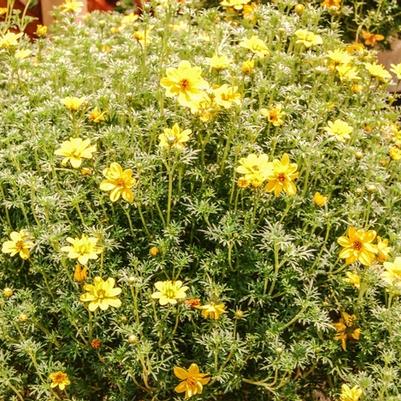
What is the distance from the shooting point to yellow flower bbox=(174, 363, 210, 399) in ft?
5.90

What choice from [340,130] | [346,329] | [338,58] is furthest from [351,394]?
[338,58]

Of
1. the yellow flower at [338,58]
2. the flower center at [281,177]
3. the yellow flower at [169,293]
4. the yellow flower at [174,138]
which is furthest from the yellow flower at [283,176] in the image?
the yellow flower at [338,58]

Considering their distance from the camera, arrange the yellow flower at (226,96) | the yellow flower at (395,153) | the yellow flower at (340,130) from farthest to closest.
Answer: the yellow flower at (395,153)
the yellow flower at (340,130)
the yellow flower at (226,96)

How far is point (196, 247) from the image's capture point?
6.54 feet

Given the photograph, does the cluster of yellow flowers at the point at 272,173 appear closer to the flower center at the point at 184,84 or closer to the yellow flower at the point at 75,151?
the flower center at the point at 184,84

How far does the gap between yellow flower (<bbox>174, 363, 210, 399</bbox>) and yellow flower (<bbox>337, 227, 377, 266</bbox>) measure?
0.54m

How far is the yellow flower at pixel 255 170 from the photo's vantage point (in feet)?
6.00

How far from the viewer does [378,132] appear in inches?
93.1

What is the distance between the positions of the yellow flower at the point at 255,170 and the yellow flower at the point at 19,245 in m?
0.68

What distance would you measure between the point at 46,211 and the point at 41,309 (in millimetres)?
320

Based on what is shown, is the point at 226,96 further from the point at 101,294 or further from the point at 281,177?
the point at 101,294

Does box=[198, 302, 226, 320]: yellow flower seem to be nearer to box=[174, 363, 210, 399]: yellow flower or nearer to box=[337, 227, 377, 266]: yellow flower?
box=[174, 363, 210, 399]: yellow flower

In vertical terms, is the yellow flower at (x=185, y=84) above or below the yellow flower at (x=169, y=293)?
above

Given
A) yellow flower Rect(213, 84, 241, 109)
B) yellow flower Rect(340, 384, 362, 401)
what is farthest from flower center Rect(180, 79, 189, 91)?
yellow flower Rect(340, 384, 362, 401)
